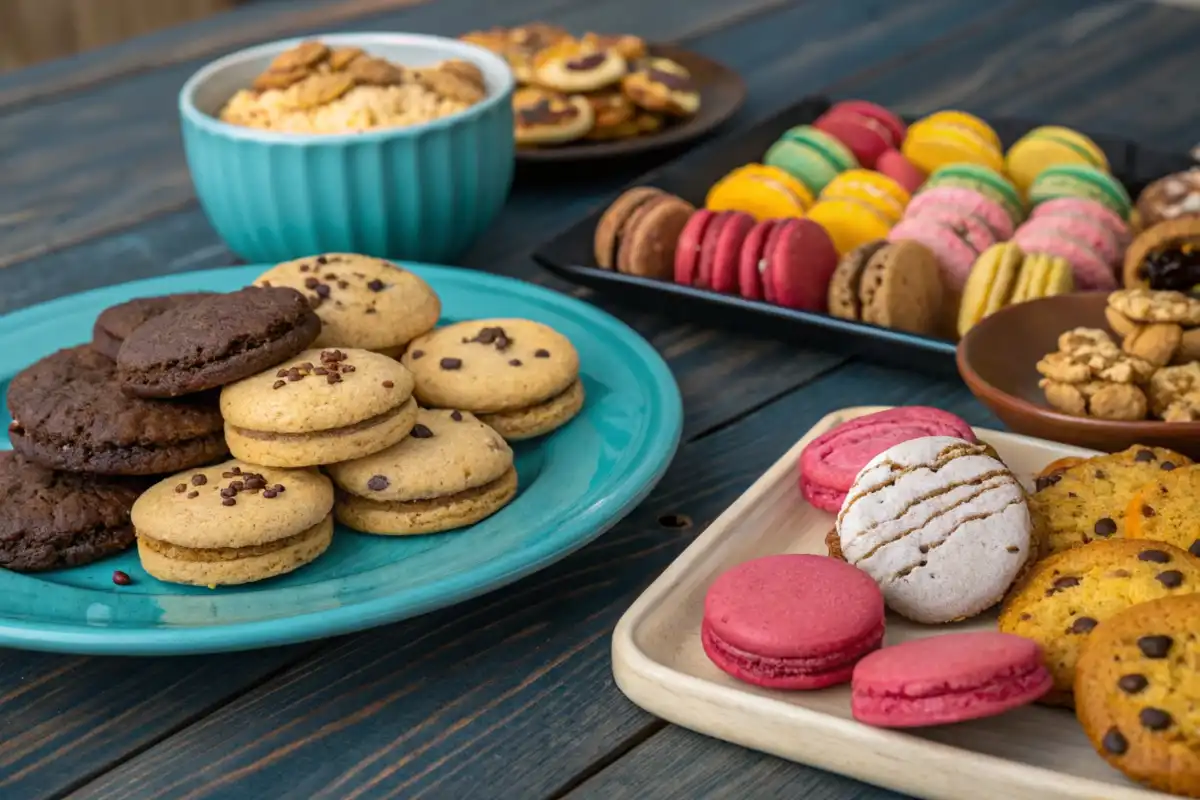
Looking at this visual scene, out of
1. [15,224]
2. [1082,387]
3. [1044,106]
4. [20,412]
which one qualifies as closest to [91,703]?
[20,412]

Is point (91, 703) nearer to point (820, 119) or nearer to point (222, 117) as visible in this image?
point (222, 117)

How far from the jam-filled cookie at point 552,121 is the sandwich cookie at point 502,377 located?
59 centimetres

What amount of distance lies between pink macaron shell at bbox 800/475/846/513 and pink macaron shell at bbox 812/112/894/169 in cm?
73

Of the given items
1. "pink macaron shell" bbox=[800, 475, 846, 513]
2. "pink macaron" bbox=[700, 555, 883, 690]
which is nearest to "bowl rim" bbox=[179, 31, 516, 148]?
"pink macaron shell" bbox=[800, 475, 846, 513]

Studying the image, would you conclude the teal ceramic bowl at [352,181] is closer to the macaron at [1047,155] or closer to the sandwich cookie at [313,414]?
the sandwich cookie at [313,414]

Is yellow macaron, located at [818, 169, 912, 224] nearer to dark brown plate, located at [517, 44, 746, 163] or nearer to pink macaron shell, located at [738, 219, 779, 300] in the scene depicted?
pink macaron shell, located at [738, 219, 779, 300]

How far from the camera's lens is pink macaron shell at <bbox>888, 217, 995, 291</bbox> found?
1.37 m

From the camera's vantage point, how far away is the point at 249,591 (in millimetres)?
935

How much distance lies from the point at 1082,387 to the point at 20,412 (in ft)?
2.70

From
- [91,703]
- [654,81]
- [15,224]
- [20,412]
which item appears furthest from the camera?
[654,81]

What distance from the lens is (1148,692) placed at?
756mm

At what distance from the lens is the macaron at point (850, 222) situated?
1.45 metres

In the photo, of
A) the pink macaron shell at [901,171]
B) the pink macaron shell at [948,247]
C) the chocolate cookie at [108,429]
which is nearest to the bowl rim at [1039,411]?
the pink macaron shell at [948,247]

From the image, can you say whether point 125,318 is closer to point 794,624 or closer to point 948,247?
point 794,624
